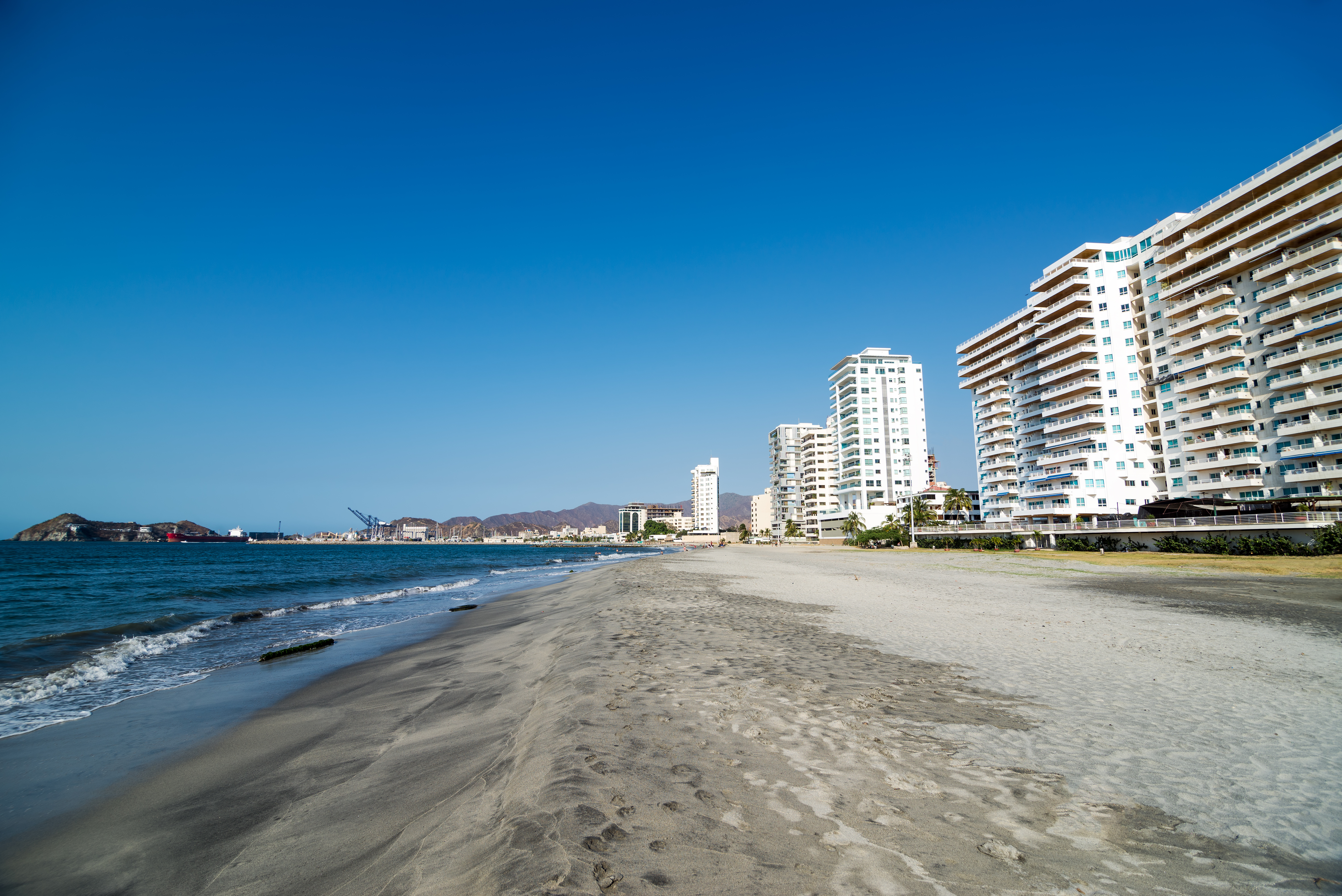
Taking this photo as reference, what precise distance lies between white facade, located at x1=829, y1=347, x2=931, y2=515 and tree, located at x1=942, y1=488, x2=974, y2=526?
16677 mm

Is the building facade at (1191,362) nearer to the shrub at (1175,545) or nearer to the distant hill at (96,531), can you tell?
the shrub at (1175,545)

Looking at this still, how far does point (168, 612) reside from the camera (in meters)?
22.0

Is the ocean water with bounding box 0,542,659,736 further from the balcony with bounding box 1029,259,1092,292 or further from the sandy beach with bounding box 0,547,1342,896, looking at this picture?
the balcony with bounding box 1029,259,1092,292

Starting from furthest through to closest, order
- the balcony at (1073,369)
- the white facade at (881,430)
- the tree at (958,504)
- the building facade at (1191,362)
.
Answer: the white facade at (881,430)
the tree at (958,504)
the balcony at (1073,369)
the building facade at (1191,362)

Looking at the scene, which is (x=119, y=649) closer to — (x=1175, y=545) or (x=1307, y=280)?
(x=1175, y=545)

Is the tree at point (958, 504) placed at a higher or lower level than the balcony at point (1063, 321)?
lower

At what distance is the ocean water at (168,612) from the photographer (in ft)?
37.7

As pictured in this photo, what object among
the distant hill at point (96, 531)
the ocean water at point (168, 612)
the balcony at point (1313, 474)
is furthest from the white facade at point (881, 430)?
the distant hill at point (96, 531)

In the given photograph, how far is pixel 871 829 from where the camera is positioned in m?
3.97

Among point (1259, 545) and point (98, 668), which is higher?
point (1259, 545)

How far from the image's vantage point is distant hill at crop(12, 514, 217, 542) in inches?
4975

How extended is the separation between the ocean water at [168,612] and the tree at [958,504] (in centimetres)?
6760

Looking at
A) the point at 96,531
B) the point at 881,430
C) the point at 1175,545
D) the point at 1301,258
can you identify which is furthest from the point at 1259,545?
the point at 96,531

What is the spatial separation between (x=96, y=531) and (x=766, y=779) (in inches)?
7647
